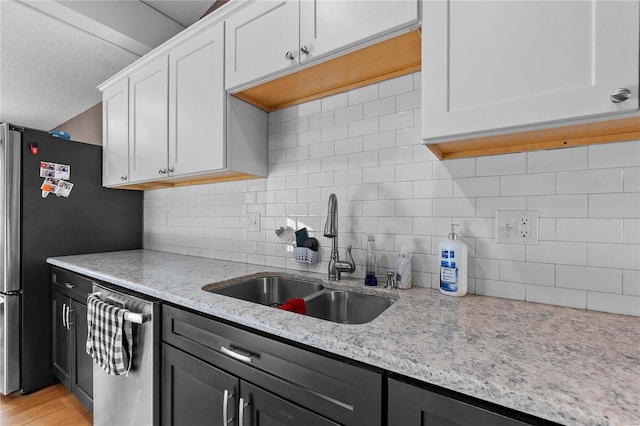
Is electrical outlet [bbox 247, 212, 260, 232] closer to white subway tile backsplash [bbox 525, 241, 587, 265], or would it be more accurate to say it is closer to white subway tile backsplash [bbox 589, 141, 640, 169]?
white subway tile backsplash [bbox 525, 241, 587, 265]

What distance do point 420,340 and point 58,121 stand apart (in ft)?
16.2

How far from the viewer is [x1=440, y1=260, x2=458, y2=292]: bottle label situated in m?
1.13

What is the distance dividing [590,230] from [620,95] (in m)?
0.48

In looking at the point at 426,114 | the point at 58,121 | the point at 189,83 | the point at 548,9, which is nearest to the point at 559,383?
the point at 426,114

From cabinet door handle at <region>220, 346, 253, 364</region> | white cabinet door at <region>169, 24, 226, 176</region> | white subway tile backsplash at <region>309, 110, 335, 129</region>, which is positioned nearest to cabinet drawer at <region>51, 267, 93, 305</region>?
white cabinet door at <region>169, 24, 226, 176</region>

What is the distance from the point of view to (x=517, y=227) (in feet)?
3.61

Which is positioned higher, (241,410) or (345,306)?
(345,306)

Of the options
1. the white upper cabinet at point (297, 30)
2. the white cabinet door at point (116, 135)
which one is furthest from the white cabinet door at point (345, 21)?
the white cabinet door at point (116, 135)

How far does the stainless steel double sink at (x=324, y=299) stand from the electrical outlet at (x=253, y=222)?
0.39 metres

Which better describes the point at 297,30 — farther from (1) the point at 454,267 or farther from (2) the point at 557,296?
(2) the point at 557,296

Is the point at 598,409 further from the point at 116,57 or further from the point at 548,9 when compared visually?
the point at 116,57

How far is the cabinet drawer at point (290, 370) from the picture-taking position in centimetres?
72

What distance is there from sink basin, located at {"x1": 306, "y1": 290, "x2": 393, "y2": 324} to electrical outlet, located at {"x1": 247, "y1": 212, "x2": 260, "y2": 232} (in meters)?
0.73

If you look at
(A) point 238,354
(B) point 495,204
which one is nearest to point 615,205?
(B) point 495,204
